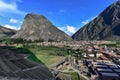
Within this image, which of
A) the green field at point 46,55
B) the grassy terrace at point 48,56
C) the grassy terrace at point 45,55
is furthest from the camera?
the grassy terrace at point 48,56

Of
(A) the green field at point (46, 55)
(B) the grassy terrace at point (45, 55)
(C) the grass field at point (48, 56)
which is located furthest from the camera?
(C) the grass field at point (48, 56)

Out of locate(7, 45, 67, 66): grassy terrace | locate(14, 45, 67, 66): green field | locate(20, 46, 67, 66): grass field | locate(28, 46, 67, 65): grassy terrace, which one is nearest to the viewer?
locate(7, 45, 67, 66): grassy terrace

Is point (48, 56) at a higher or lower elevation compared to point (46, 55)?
lower

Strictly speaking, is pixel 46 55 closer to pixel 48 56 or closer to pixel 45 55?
pixel 45 55

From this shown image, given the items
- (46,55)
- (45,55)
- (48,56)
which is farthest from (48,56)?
(46,55)

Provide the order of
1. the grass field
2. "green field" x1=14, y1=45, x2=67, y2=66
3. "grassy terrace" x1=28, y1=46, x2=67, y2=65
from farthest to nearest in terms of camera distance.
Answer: "grassy terrace" x1=28, y1=46, x2=67, y2=65
the grass field
"green field" x1=14, y1=45, x2=67, y2=66

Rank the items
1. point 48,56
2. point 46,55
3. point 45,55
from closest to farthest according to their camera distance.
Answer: point 48,56 < point 45,55 < point 46,55

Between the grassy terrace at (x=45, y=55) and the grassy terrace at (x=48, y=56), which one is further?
the grassy terrace at (x=48, y=56)

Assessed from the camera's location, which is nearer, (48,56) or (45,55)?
(48,56)

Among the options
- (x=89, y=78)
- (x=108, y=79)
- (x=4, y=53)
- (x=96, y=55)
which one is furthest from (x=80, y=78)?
(x=96, y=55)

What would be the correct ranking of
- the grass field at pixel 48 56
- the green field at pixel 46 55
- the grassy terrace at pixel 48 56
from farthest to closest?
the grassy terrace at pixel 48 56, the grass field at pixel 48 56, the green field at pixel 46 55

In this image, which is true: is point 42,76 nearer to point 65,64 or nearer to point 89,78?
point 89,78
